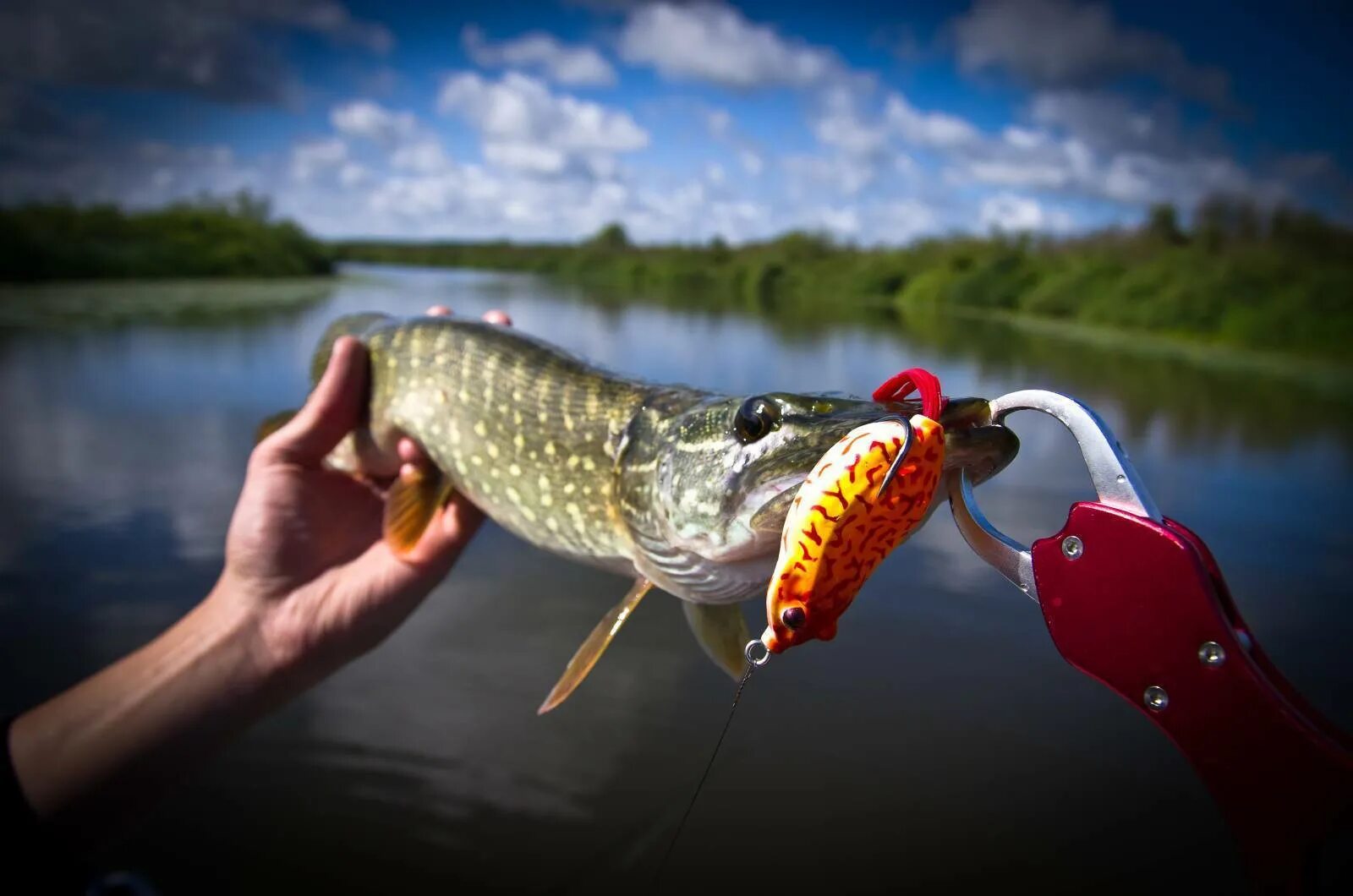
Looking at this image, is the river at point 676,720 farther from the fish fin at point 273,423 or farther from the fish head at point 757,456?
the fish head at point 757,456

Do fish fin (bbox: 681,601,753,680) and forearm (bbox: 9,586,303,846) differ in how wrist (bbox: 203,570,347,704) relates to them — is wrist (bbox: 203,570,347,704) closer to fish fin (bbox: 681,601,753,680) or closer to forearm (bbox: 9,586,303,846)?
forearm (bbox: 9,586,303,846)

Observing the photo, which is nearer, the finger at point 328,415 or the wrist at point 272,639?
the wrist at point 272,639

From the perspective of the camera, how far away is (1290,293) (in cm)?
607

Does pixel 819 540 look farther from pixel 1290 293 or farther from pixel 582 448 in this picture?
pixel 1290 293

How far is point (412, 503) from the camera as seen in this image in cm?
166

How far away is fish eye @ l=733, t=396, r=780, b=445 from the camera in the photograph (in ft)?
2.95

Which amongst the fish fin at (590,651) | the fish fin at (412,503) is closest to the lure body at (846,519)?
the fish fin at (590,651)

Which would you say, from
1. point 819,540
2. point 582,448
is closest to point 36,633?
point 582,448

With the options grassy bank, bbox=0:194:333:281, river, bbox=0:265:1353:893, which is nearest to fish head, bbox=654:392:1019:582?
river, bbox=0:265:1353:893

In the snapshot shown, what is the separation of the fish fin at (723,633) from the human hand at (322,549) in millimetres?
704

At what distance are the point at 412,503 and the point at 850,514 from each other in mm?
1177

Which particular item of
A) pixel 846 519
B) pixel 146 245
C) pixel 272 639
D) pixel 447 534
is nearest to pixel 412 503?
pixel 447 534

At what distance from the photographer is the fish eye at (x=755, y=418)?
0.90m

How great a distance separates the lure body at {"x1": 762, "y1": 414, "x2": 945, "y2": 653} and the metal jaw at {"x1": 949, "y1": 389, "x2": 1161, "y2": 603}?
0.05m
